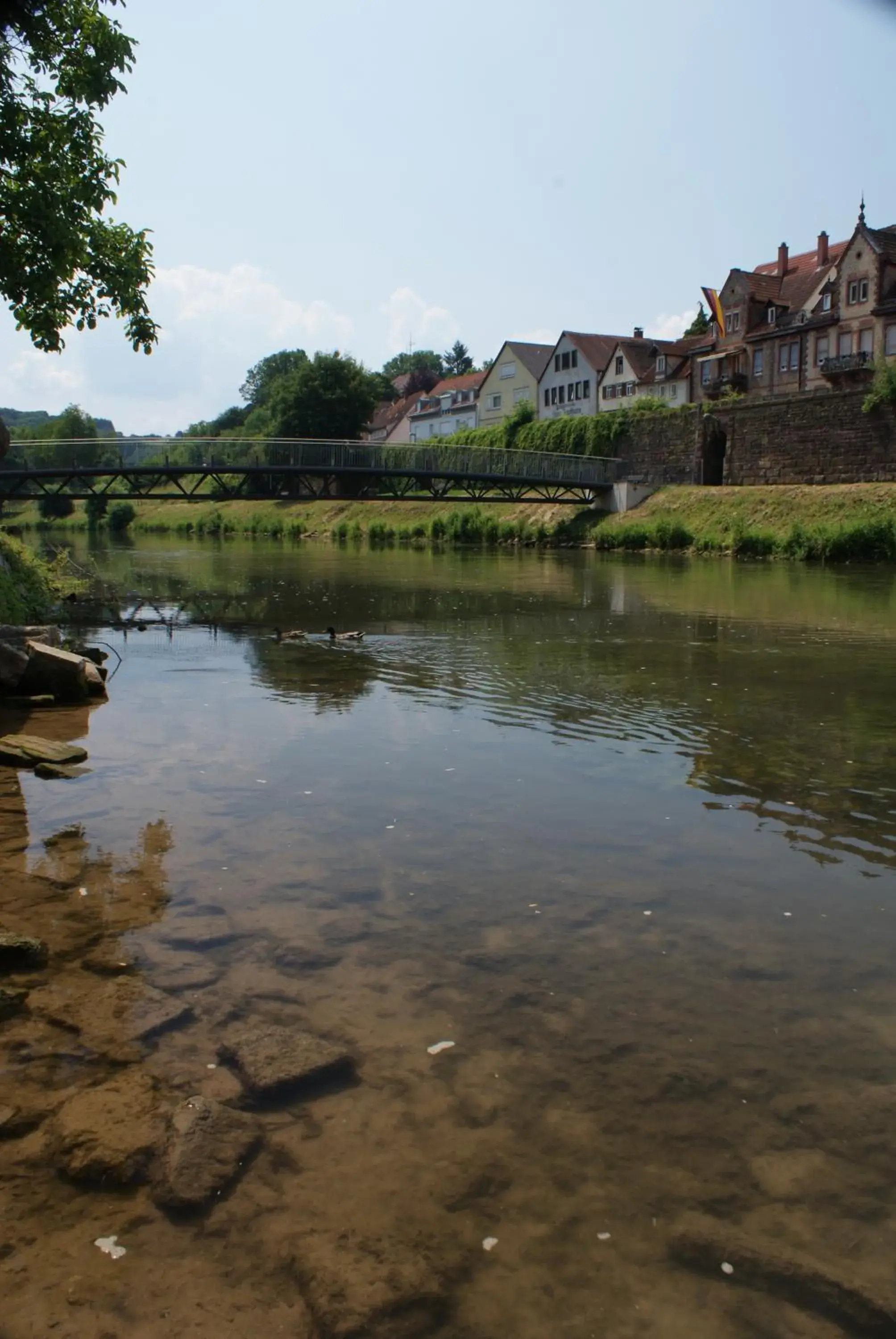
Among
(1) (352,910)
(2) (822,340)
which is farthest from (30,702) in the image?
(2) (822,340)

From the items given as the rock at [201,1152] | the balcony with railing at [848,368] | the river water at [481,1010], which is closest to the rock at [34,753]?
the river water at [481,1010]

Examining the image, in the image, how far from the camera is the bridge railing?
42.9 m

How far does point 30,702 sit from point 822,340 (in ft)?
212

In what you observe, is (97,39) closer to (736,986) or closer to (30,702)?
(30,702)

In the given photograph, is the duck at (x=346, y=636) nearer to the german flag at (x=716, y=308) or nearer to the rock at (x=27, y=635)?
the rock at (x=27, y=635)

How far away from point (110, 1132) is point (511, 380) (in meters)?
99.9

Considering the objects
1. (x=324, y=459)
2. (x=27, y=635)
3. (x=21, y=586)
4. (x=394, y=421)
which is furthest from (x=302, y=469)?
Answer: (x=394, y=421)

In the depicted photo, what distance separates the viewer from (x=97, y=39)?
13.8 meters

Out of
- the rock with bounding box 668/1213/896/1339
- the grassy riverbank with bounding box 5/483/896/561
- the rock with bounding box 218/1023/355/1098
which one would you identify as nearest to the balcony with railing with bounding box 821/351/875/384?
the grassy riverbank with bounding box 5/483/896/561

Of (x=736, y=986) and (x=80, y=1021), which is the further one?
(x=736, y=986)

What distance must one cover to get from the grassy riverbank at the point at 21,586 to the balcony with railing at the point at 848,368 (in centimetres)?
5149

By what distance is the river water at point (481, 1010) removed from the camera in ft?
11.7

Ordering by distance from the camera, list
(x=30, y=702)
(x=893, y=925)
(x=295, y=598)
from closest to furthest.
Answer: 1. (x=893, y=925)
2. (x=30, y=702)
3. (x=295, y=598)

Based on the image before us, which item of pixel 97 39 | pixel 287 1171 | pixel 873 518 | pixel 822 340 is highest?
pixel 822 340
